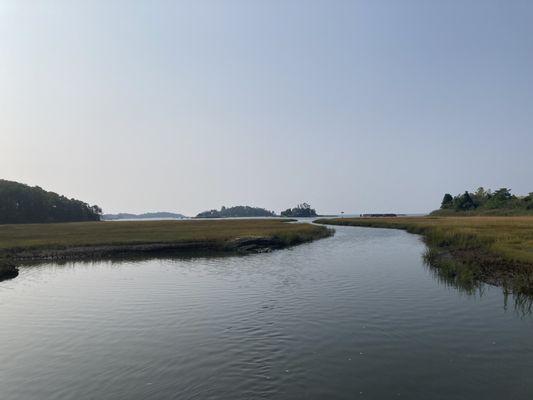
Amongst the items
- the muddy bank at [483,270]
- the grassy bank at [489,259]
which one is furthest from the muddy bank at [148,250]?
the muddy bank at [483,270]

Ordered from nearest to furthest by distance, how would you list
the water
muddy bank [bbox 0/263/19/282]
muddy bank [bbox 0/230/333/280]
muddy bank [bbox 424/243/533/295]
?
the water < muddy bank [bbox 424/243/533/295] < muddy bank [bbox 0/263/19/282] < muddy bank [bbox 0/230/333/280]

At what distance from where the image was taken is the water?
522 inches

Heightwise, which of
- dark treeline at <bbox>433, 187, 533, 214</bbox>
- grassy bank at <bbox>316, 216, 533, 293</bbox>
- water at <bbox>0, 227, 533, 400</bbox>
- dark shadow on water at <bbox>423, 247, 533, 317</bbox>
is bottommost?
water at <bbox>0, 227, 533, 400</bbox>

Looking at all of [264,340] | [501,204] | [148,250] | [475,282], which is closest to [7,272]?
[148,250]

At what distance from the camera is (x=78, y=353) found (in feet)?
55.7

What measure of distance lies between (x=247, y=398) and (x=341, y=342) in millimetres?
6388

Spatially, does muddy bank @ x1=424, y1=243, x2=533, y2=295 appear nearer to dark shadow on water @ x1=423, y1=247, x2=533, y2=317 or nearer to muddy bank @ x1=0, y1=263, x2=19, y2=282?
dark shadow on water @ x1=423, y1=247, x2=533, y2=317

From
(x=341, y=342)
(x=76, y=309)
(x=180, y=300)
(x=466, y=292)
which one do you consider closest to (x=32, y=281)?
(x=76, y=309)

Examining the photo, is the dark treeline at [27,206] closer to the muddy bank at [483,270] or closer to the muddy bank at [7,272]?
the muddy bank at [7,272]

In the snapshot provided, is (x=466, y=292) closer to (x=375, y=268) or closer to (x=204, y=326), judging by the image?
(x=375, y=268)

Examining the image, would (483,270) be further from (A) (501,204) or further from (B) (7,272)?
(A) (501,204)

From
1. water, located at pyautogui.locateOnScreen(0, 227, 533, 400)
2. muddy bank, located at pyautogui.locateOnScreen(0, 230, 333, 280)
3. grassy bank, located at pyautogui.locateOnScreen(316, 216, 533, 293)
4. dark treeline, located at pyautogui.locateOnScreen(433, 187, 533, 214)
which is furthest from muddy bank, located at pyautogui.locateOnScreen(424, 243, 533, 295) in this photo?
dark treeline, located at pyautogui.locateOnScreen(433, 187, 533, 214)

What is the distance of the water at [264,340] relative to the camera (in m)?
13.3

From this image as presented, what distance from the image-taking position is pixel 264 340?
1791cm
